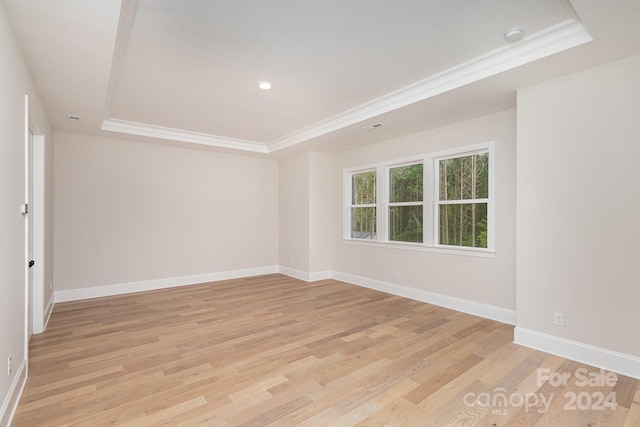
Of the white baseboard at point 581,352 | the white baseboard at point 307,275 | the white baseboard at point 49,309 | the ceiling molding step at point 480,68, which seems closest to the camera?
the ceiling molding step at point 480,68

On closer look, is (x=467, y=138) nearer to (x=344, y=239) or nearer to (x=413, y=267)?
(x=413, y=267)

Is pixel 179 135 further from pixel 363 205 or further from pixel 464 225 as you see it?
pixel 464 225

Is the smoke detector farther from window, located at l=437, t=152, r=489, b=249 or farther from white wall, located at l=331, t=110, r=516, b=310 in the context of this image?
window, located at l=437, t=152, r=489, b=249

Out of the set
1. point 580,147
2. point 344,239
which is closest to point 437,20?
point 580,147

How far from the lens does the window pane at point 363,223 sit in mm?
5670

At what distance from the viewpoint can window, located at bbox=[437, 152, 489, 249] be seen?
4082mm

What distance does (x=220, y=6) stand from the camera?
6.89 ft

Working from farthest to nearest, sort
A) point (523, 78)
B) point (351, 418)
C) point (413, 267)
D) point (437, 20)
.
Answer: point (413, 267)
point (523, 78)
point (437, 20)
point (351, 418)

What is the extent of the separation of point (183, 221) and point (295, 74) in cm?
375

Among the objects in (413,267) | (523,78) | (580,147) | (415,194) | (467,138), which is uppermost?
(523,78)

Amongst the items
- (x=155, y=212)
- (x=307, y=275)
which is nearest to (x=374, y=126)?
(x=307, y=275)

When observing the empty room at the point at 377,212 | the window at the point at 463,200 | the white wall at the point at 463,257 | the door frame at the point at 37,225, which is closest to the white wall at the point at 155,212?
the empty room at the point at 377,212

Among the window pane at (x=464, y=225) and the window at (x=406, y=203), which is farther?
the window at (x=406, y=203)

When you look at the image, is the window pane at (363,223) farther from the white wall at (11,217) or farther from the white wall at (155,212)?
the white wall at (11,217)
